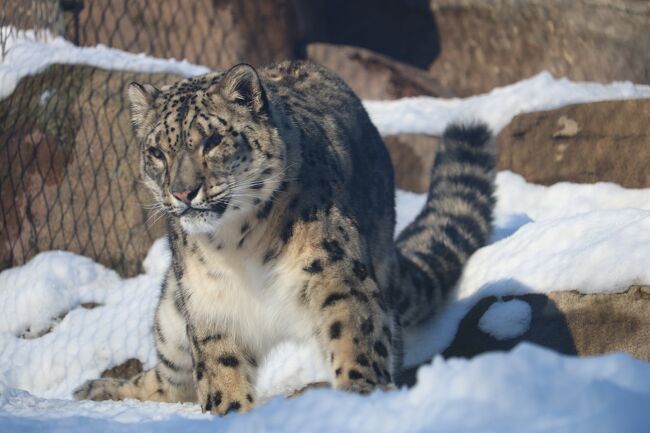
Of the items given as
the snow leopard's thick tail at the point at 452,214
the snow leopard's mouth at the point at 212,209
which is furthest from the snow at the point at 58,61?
the snow leopard's mouth at the point at 212,209

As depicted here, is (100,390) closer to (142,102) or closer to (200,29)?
(142,102)

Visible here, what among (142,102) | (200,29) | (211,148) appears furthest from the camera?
(200,29)

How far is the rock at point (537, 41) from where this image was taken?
7.52 meters

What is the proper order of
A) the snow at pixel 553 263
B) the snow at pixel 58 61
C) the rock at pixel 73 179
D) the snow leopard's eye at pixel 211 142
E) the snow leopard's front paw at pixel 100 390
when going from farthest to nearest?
the snow at pixel 58 61 < the rock at pixel 73 179 < the snow leopard's front paw at pixel 100 390 < the snow at pixel 553 263 < the snow leopard's eye at pixel 211 142

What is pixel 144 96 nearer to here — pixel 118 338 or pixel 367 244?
pixel 367 244

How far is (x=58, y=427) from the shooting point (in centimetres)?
231

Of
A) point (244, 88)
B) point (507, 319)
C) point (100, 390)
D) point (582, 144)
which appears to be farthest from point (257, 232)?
point (582, 144)

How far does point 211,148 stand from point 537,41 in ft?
18.0

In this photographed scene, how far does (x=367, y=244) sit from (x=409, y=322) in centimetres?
79

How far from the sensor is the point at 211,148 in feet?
10.8

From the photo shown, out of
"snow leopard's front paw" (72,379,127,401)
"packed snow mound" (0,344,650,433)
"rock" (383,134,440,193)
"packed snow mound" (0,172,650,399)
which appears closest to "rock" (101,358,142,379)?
"packed snow mound" (0,172,650,399)

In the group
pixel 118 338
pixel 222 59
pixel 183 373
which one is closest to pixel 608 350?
pixel 183 373

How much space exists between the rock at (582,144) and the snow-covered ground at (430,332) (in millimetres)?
98

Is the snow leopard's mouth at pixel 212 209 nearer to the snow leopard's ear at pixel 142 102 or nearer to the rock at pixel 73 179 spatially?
the snow leopard's ear at pixel 142 102
